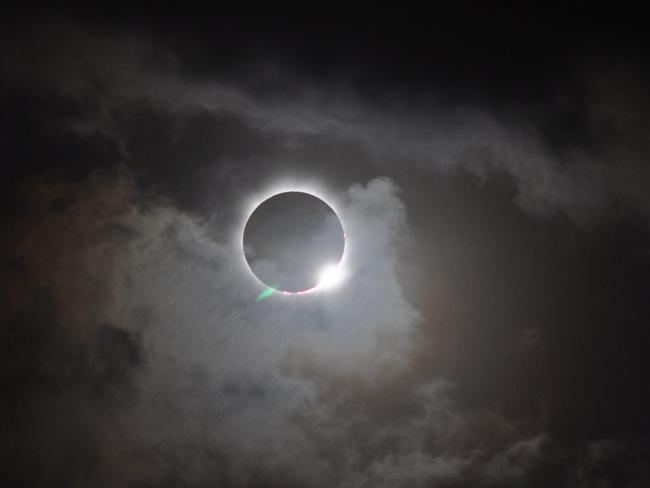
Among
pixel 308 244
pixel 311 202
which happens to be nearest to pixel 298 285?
pixel 308 244

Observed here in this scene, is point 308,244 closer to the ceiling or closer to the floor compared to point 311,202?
closer to the floor

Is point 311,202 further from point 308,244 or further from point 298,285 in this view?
point 298,285

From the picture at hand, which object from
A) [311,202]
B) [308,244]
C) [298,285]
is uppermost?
[311,202]

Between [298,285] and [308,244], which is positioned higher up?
[308,244]

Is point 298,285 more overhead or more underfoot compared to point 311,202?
more underfoot
